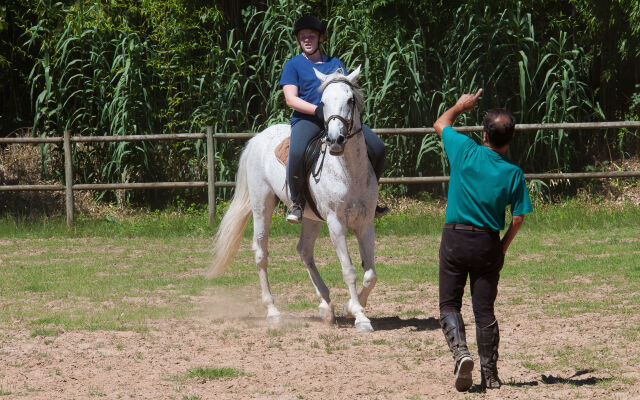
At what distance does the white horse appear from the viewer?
6617 mm

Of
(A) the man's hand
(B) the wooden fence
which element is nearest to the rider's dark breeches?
(A) the man's hand

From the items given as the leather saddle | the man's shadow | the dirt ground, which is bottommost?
the dirt ground

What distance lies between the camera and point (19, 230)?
13.4 metres

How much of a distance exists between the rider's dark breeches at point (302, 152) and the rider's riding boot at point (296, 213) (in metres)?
0.05

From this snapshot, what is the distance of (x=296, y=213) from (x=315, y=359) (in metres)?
1.91

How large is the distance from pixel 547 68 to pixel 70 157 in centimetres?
845

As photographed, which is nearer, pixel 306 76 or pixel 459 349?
pixel 459 349

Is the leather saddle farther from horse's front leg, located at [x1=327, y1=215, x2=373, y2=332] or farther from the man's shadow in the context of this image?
the man's shadow

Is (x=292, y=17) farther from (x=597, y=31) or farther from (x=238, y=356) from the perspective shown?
(x=238, y=356)

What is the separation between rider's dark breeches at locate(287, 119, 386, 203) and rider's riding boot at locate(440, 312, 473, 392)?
8.63 ft

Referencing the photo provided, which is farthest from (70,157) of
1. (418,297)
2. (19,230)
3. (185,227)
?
(418,297)

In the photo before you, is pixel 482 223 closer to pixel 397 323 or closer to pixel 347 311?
pixel 397 323

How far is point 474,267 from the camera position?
4.77 metres

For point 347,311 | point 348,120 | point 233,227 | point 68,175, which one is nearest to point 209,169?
point 68,175
